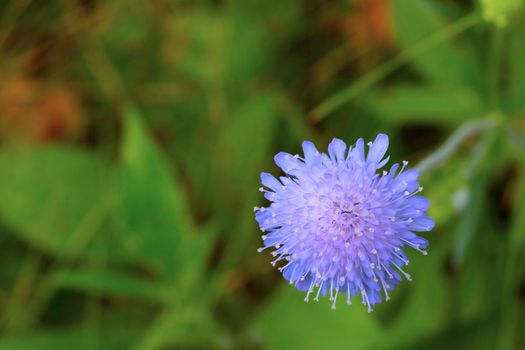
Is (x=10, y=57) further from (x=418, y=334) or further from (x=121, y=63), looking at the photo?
(x=418, y=334)

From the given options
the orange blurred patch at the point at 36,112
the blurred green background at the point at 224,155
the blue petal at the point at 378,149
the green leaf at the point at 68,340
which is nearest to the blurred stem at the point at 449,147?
the blurred green background at the point at 224,155

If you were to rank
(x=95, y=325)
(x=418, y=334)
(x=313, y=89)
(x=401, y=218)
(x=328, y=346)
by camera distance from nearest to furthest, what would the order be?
(x=401, y=218) < (x=328, y=346) < (x=418, y=334) < (x=95, y=325) < (x=313, y=89)

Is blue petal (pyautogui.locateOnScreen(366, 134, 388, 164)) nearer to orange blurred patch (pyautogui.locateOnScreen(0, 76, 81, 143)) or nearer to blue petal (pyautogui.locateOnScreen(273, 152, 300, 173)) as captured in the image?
blue petal (pyautogui.locateOnScreen(273, 152, 300, 173))

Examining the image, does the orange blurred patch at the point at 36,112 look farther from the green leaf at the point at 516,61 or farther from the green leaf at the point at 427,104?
the green leaf at the point at 516,61

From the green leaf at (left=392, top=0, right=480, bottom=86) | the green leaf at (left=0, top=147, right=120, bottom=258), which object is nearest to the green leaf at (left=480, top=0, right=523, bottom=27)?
the green leaf at (left=392, top=0, right=480, bottom=86)

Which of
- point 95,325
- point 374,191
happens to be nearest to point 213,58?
point 95,325

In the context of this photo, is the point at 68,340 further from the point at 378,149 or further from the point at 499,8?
the point at 499,8

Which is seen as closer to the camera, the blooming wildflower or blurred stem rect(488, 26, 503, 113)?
the blooming wildflower
